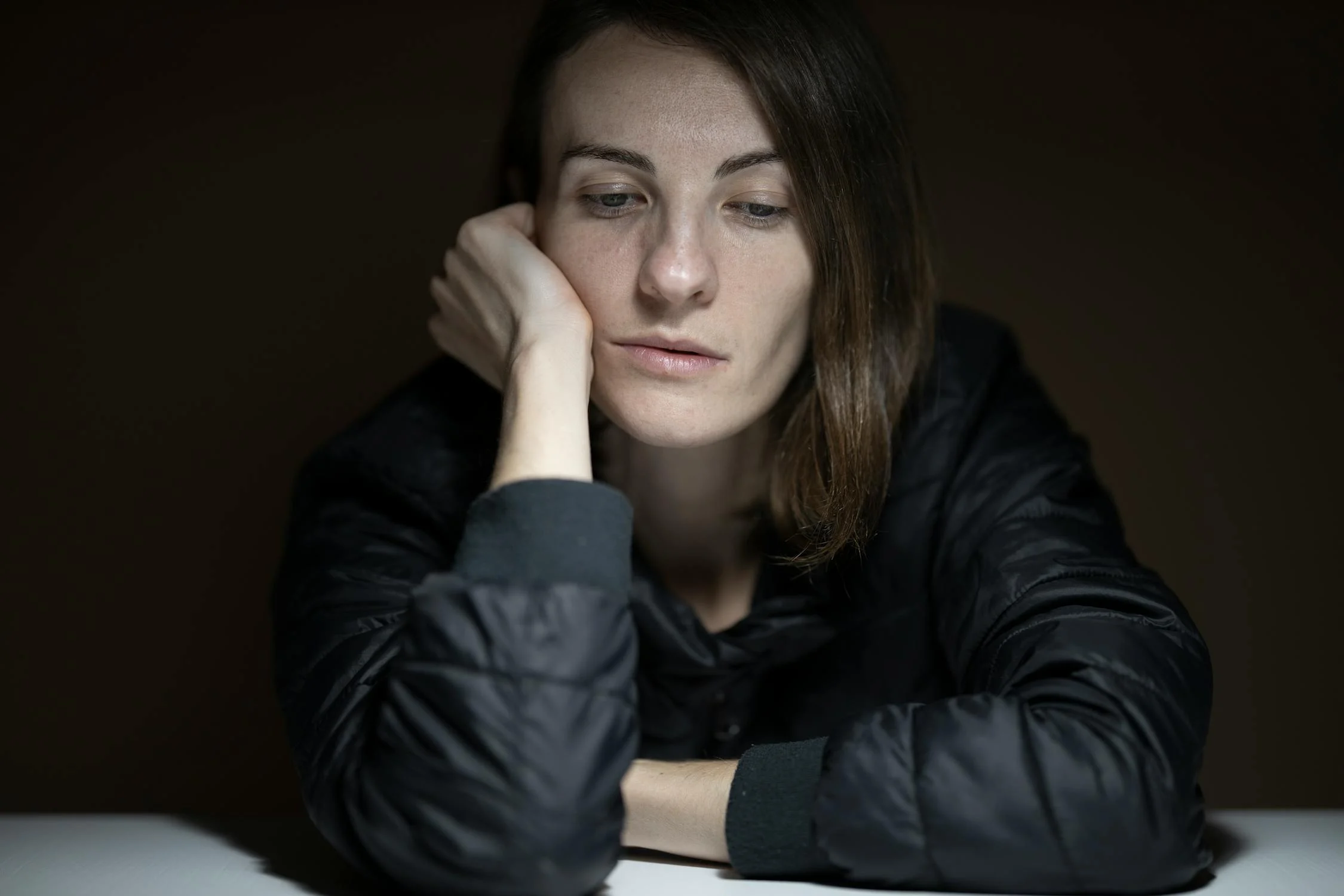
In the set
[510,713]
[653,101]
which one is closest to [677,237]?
[653,101]

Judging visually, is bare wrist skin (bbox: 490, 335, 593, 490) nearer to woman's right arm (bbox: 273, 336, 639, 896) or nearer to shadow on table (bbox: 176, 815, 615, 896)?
woman's right arm (bbox: 273, 336, 639, 896)

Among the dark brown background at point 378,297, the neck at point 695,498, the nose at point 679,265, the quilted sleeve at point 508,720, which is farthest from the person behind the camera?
the dark brown background at point 378,297

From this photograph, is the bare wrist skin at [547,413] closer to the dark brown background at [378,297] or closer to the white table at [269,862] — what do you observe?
the white table at [269,862]

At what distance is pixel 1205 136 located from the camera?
7.38ft

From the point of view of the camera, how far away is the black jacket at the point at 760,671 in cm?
110

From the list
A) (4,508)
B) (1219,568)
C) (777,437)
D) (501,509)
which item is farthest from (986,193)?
(4,508)

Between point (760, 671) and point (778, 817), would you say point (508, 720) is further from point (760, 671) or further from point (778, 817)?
point (760, 671)

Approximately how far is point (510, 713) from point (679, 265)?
1.58 ft

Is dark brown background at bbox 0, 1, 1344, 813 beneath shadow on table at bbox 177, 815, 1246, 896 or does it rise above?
above

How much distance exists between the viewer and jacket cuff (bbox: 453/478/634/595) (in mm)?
1147

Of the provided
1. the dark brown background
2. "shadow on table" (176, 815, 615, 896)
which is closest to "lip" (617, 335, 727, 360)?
"shadow on table" (176, 815, 615, 896)

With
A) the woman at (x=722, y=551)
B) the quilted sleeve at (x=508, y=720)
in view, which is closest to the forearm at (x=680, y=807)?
the woman at (x=722, y=551)

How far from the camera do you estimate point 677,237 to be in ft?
4.51

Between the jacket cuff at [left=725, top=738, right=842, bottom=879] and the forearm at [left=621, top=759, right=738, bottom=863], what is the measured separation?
0.06ft
